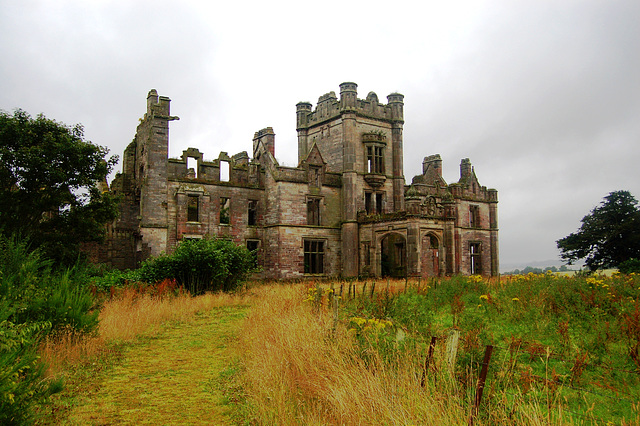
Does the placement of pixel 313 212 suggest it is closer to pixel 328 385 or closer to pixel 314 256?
pixel 314 256

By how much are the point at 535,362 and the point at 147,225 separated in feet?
67.8

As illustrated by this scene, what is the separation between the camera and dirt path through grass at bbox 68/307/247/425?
5.94 meters

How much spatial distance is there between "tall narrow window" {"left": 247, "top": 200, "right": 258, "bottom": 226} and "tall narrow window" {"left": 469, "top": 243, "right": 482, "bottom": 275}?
16540 mm

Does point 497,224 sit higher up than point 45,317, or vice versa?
point 497,224

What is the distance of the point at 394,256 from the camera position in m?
32.2

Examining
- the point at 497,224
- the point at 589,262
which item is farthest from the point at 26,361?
the point at 589,262

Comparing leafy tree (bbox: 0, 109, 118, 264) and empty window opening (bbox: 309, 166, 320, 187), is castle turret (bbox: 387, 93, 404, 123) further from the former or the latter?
leafy tree (bbox: 0, 109, 118, 264)

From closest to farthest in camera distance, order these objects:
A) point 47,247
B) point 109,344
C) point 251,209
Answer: point 109,344 → point 47,247 → point 251,209

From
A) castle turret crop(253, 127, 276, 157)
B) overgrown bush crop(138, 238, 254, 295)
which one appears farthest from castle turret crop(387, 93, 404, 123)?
overgrown bush crop(138, 238, 254, 295)

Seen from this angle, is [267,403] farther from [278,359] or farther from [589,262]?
[589,262]

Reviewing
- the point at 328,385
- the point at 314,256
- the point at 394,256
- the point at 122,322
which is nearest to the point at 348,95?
the point at 314,256

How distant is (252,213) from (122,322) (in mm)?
18646

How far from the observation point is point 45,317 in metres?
8.94

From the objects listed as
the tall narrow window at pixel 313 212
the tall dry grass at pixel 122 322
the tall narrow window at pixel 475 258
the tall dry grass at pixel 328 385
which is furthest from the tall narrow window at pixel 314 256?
the tall dry grass at pixel 328 385
